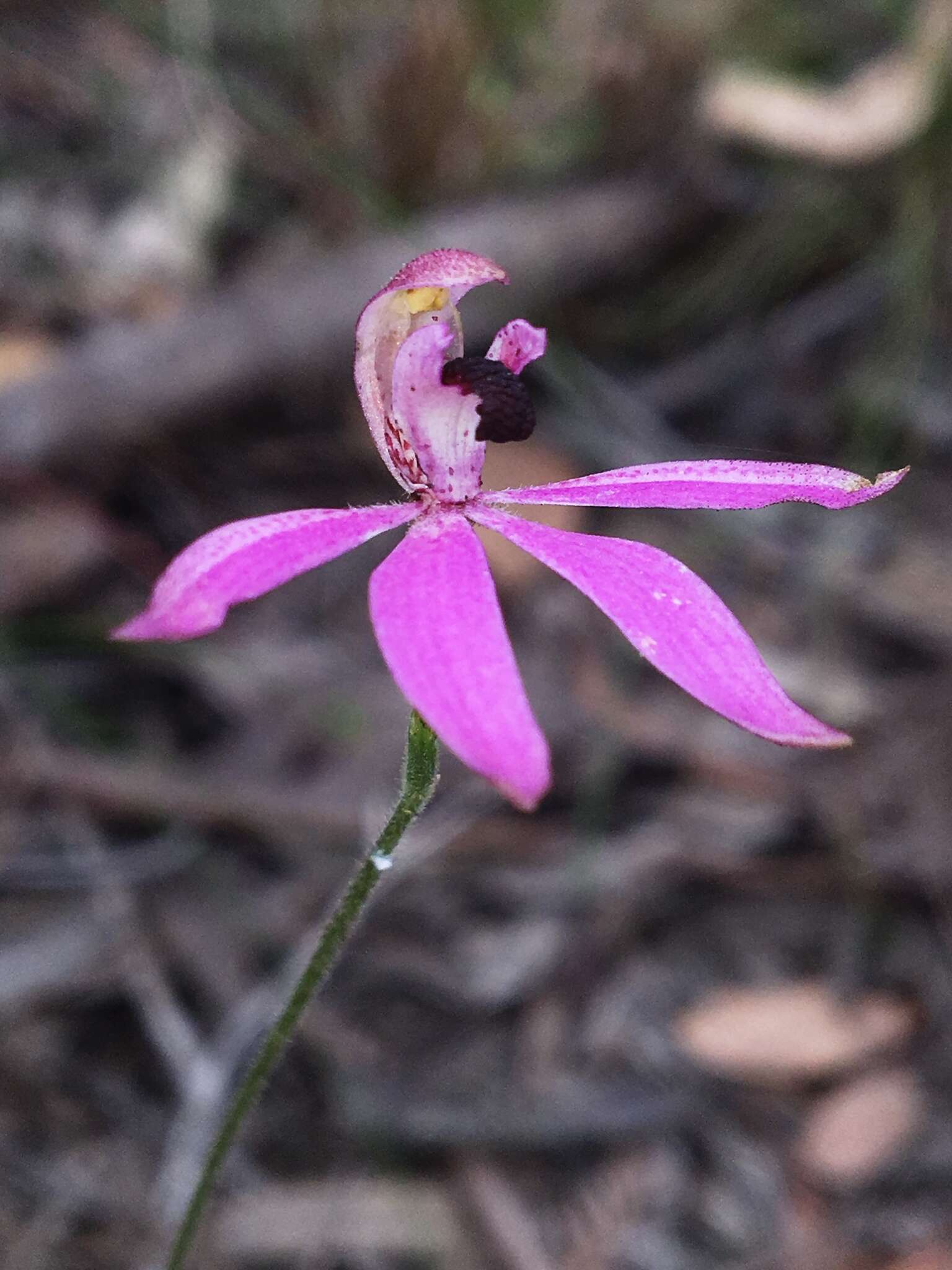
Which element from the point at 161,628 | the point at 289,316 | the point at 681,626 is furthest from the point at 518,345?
the point at 289,316

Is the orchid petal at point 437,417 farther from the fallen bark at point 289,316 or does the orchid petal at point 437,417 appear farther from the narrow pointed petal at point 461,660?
the fallen bark at point 289,316

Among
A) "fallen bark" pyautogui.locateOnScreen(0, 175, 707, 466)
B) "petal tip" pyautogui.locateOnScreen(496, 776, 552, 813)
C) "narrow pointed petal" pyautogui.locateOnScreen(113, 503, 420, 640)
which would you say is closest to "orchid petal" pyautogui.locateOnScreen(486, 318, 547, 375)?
"narrow pointed petal" pyautogui.locateOnScreen(113, 503, 420, 640)

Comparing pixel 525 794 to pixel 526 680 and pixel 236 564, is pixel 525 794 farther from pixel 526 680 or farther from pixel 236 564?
pixel 526 680

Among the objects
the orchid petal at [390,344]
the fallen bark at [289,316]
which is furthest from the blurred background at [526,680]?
the orchid petal at [390,344]

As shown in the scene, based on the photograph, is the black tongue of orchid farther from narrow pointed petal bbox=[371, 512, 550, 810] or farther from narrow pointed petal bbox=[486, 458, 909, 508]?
narrow pointed petal bbox=[371, 512, 550, 810]

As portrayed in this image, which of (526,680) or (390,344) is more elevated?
(526,680)

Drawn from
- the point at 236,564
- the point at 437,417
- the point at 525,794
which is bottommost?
the point at 525,794
